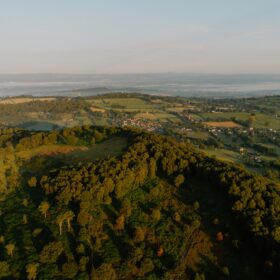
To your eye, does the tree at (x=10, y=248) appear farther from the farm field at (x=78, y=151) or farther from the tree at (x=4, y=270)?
the farm field at (x=78, y=151)

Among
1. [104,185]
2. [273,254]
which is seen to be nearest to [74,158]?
[104,185]

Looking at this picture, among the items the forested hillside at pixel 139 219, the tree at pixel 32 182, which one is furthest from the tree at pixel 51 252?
the tree at pixel 32 182

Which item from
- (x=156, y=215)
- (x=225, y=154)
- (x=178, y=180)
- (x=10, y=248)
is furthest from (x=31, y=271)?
(x=225, y=154)

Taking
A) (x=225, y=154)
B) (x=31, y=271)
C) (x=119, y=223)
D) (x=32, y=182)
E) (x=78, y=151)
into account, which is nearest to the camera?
(x=31, y=271)

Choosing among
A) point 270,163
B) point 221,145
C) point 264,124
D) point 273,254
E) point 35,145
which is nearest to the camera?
point 273,254

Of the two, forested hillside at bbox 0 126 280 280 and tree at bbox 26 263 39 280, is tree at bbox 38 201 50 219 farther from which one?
tree at bbox 26 263 39 280

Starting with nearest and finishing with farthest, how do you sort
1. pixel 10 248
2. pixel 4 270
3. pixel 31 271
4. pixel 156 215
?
pixel 31 271 → pixel 4 270 → pixel 10 248 → pixel 156 215

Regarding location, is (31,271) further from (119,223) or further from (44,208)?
(119,223)

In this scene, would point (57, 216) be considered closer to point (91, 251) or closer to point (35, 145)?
point (91, 251)
